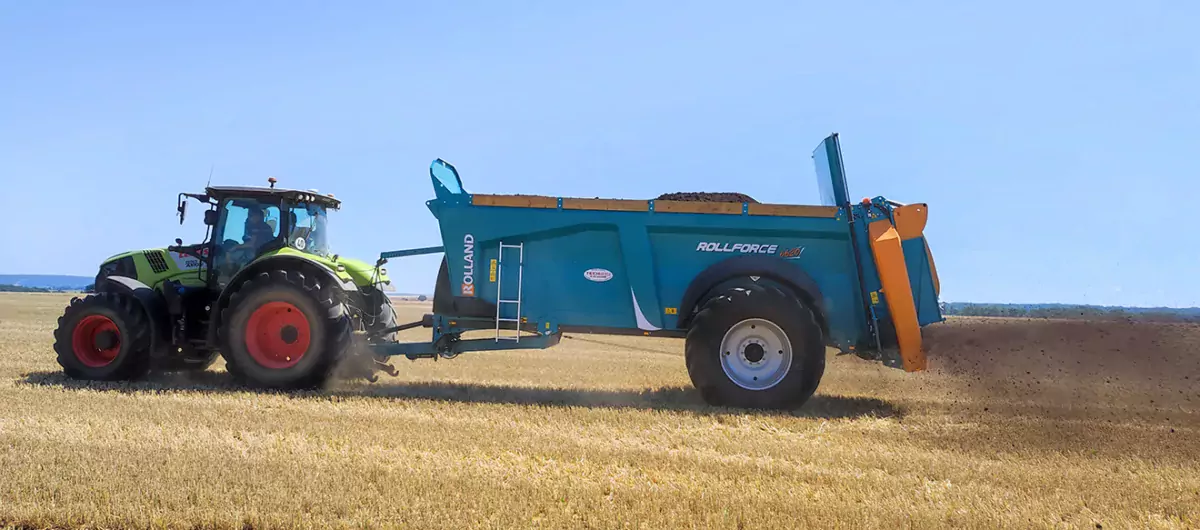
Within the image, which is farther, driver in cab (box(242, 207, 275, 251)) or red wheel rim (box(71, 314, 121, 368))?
driver in cab (box(242, 207, 275, 251))

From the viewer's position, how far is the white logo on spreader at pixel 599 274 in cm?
853

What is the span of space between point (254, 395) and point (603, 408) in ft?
11.8

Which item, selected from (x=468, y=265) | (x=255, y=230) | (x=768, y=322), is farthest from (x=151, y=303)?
(x=768, y=322)

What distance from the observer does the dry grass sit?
4098 millimetres

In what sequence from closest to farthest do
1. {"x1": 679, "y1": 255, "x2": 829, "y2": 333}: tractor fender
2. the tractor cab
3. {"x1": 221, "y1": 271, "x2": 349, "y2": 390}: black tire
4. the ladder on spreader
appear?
1. {"x1": 679, "y1": 255, "x2": 829, "y2": 333}: tractor fender
2. {"x1": 221, "y1": 271, "x2": 349, "y2": 390}: black tire
3. the ladder on spreader
4. the tractor cab

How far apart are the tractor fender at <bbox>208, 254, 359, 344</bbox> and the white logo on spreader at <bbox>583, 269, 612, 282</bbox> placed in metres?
2.87

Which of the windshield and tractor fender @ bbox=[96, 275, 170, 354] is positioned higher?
the windshield

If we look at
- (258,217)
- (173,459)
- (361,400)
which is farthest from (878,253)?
(258,217)

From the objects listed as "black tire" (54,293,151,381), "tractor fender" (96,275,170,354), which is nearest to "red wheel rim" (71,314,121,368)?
"black tire" (54,293,151,381)

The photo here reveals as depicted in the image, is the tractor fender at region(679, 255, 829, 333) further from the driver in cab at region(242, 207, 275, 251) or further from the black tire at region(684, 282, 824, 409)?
the driver in cab at region(242, 207, 275, 251)

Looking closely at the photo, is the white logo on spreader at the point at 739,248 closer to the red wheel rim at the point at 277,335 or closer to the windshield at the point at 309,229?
the red wheel rim at the point at 277,335

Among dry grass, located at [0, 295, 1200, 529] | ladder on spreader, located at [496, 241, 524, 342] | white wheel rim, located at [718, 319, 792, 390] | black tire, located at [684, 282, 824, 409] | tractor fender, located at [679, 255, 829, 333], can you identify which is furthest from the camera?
ladder on spreader, located at [496, 241, 524, 342]

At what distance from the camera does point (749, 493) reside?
446 cm

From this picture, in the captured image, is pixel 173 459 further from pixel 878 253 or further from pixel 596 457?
pixel 878 253
